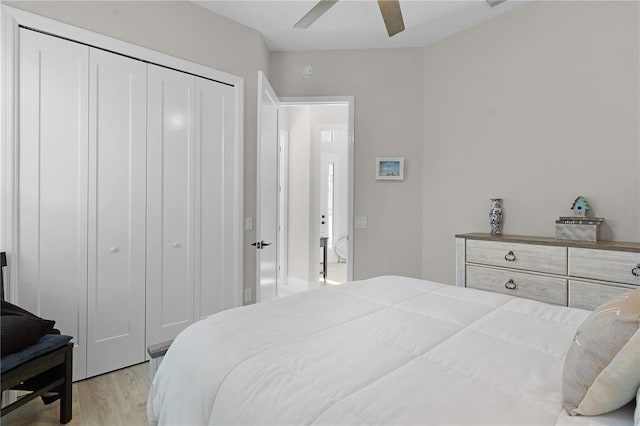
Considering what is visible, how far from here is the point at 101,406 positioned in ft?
6.40

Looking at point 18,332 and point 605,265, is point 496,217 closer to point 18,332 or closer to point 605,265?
point 605,265

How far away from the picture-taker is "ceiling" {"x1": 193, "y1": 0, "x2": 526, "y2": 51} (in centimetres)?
272

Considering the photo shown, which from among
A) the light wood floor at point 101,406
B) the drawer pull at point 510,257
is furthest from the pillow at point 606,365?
the light wood floor at point 101,406

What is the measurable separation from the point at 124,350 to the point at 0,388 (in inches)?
37.1

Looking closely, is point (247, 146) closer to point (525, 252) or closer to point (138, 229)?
point (138, 229)

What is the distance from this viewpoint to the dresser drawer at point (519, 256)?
224cm

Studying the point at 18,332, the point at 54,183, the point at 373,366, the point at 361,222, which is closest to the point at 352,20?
the point at 361,222

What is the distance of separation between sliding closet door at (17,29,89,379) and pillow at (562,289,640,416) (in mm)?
2521

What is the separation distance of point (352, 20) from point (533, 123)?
5.50 ft

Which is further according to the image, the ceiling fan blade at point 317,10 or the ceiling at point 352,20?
the ceiling at point 352,20

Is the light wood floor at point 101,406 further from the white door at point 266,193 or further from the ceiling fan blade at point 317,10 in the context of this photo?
the ceiling fan blade at point 317,10

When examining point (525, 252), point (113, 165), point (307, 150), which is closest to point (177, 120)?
point (113, 165)

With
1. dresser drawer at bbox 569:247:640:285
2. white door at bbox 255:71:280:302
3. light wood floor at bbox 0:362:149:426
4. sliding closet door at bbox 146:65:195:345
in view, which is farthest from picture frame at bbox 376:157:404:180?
light wood floor at bbox 0:362:149:426

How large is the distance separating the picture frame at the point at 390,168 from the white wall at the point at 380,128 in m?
0.05
